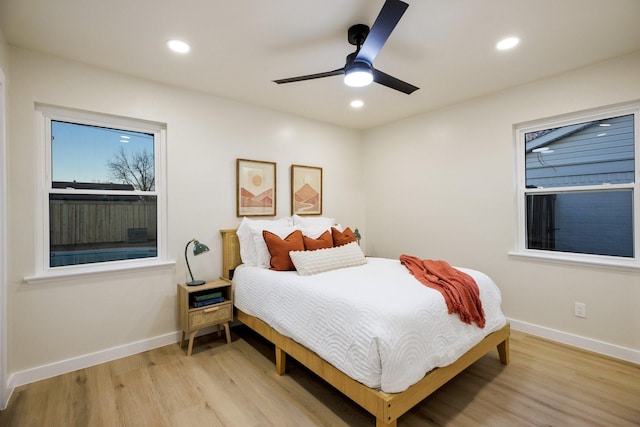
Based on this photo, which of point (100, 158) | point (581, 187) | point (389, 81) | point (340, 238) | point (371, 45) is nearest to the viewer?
point (371, 45)

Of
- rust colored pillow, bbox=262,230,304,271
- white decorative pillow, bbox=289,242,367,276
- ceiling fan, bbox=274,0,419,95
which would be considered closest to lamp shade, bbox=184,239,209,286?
rust colored pillow, bbox=262,230,304,271

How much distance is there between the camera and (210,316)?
284cm

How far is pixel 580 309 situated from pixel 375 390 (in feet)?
7.94

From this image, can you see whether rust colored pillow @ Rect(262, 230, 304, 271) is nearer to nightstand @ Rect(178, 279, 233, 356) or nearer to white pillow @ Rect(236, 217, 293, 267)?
white pillow @ Rect(236, 217, 293, 267)

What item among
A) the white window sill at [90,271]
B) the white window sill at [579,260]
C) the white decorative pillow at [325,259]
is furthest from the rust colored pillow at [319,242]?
the white window sill at [579,260]

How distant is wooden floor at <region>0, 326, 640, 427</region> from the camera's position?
74.2 inches

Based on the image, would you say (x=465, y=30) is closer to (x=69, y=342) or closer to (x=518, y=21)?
(x=518, y=21)

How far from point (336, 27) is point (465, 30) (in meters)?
0.92

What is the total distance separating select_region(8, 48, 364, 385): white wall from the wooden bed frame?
0.96 metres

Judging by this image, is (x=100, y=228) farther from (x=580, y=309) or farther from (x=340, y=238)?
(x=580, y=309)

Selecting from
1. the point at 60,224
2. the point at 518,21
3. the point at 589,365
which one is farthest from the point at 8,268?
the point at 589,365

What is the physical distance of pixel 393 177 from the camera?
4301mm

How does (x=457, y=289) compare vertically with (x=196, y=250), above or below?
below

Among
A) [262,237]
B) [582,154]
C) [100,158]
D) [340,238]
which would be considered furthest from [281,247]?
[582,154]
